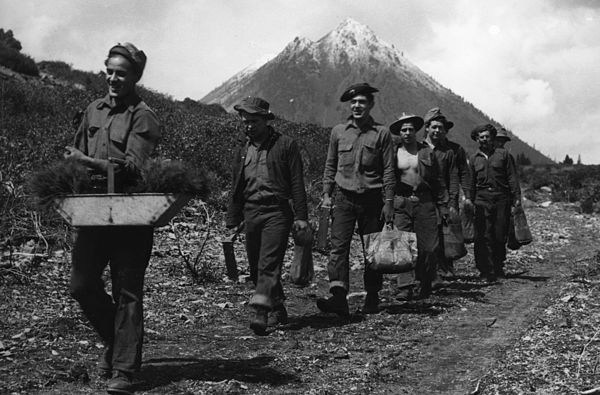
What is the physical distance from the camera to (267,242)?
5.83 metres

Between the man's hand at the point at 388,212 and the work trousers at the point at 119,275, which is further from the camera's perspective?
the man's hand at the point at 388,212

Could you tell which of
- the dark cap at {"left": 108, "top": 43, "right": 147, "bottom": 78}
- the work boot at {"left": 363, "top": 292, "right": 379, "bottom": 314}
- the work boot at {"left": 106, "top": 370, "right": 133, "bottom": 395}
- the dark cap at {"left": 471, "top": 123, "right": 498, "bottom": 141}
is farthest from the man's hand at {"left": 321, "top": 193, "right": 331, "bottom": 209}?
the dark cap at {"left": 471, "top": 123, "right": 498, "bottom": 141}

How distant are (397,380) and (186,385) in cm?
135

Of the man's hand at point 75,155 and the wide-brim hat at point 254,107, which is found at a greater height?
the wide-brim hat at point 254,107

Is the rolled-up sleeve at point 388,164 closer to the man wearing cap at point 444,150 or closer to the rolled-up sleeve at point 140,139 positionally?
the man wearing cap at point 444,150

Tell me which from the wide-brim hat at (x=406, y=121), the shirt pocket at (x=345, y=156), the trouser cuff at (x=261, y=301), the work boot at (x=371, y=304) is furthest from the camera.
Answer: the wide-brim hat at (x=406, y=121)

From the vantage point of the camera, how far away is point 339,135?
683 cm

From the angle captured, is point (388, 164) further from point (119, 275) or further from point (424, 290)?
point (119, 275)

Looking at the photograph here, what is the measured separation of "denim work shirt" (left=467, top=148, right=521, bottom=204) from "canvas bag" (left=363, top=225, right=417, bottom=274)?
329cm

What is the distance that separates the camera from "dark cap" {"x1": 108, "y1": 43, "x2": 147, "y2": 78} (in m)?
4.00

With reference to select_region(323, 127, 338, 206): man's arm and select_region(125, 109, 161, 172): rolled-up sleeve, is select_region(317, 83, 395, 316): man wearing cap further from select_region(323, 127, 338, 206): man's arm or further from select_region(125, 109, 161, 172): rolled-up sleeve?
select_region(125, 109, 161, 172): rolled-up sleeve

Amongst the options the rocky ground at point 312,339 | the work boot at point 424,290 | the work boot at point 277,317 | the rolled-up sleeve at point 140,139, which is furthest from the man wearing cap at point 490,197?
the rolled-up sleeve at point 140,139

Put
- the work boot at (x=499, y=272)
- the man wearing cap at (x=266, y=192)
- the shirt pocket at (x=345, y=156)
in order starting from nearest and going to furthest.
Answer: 1. the man wearing cap at (x=266, y=192)
2. the shirt pocket at (x=345, y=156)
3. the work boot at (x=499, y=272)

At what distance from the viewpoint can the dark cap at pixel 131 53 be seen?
4000mm
